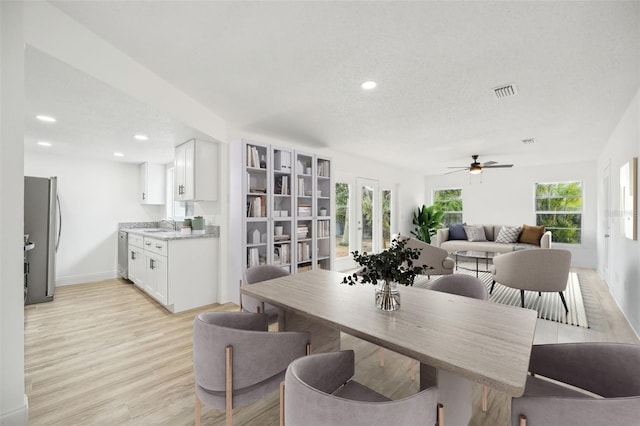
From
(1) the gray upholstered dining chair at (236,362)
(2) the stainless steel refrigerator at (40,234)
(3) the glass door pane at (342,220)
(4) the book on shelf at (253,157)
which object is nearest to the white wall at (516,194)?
(3) the glass door pane at (342,220)

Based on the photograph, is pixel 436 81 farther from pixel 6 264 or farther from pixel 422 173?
pixel 422 173

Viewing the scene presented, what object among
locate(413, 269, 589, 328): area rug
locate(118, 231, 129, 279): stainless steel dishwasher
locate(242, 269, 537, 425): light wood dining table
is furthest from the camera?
locate(118, 231, 129, 279): stainless steel dishwasher

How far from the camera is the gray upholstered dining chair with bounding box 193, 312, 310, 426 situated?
4.25ft

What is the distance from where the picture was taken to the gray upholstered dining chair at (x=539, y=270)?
3404 millimetres

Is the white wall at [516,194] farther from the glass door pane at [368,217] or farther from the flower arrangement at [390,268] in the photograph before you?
the flower arrangement at [390,268]

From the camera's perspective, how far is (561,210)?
6645mm

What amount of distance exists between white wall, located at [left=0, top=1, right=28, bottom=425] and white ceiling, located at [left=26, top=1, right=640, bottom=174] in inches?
12.9

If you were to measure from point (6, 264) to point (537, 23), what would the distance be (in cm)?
331

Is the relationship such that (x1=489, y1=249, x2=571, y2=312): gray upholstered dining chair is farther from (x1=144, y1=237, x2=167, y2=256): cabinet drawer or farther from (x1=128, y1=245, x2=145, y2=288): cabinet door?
(x1=128, y1=245, x2=145, y2=288): cabinet door

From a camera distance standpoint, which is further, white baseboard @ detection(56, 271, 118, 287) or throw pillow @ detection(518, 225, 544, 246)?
throw pillow @ detection(518, 225, 544, 246)

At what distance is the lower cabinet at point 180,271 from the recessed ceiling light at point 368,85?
8.66 ft

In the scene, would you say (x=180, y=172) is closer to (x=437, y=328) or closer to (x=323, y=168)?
(x=323, y=168)

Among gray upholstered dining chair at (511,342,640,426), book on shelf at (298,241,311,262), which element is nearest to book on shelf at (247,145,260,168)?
book on shelf at (298,241,311,262)

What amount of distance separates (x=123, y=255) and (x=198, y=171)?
247 centimetres
